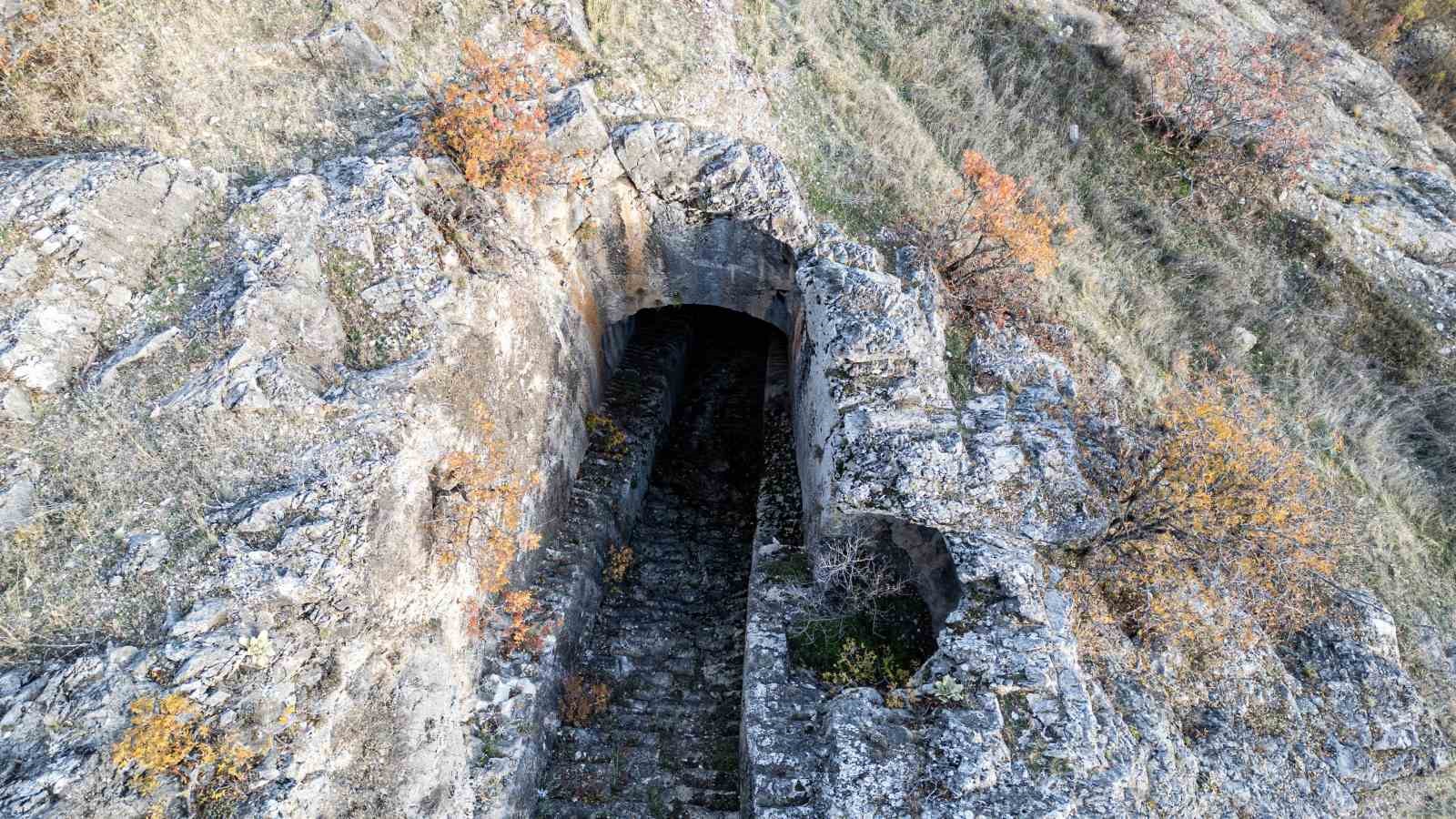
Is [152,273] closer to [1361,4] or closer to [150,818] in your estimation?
[150,818]

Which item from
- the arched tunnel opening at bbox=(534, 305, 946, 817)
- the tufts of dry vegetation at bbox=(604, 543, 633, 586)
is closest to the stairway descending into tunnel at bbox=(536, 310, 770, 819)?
the arched tunnel opening at bbox=(534, 305, 946, 817)

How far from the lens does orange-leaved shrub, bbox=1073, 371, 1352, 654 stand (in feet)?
24.9

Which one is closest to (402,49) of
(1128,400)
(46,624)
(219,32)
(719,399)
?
(219,32)

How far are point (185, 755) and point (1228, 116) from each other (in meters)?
16.1

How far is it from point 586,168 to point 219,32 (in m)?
4.08

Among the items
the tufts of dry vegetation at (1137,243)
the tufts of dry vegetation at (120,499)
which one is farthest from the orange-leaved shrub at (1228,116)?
the tufts of dry vegetation at (120,499)

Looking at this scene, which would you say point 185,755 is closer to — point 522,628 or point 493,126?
point 522,628

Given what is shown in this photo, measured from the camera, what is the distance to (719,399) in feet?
43.9

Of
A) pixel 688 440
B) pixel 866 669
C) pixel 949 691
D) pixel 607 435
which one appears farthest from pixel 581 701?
pixel 688 440

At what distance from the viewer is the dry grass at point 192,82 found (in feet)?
21.3

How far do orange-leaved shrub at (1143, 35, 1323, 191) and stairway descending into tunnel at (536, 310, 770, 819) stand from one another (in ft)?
29.7

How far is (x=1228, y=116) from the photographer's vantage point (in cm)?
1173

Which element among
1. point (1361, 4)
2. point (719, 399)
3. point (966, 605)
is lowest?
point (719, 399)

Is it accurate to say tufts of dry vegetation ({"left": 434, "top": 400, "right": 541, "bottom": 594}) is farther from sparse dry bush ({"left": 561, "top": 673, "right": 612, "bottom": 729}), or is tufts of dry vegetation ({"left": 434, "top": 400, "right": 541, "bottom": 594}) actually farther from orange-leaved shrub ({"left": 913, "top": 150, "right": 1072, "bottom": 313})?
orange-leaved shrub ({"left": 913, "top": 150, "right": 1072, "bottom": 313})
